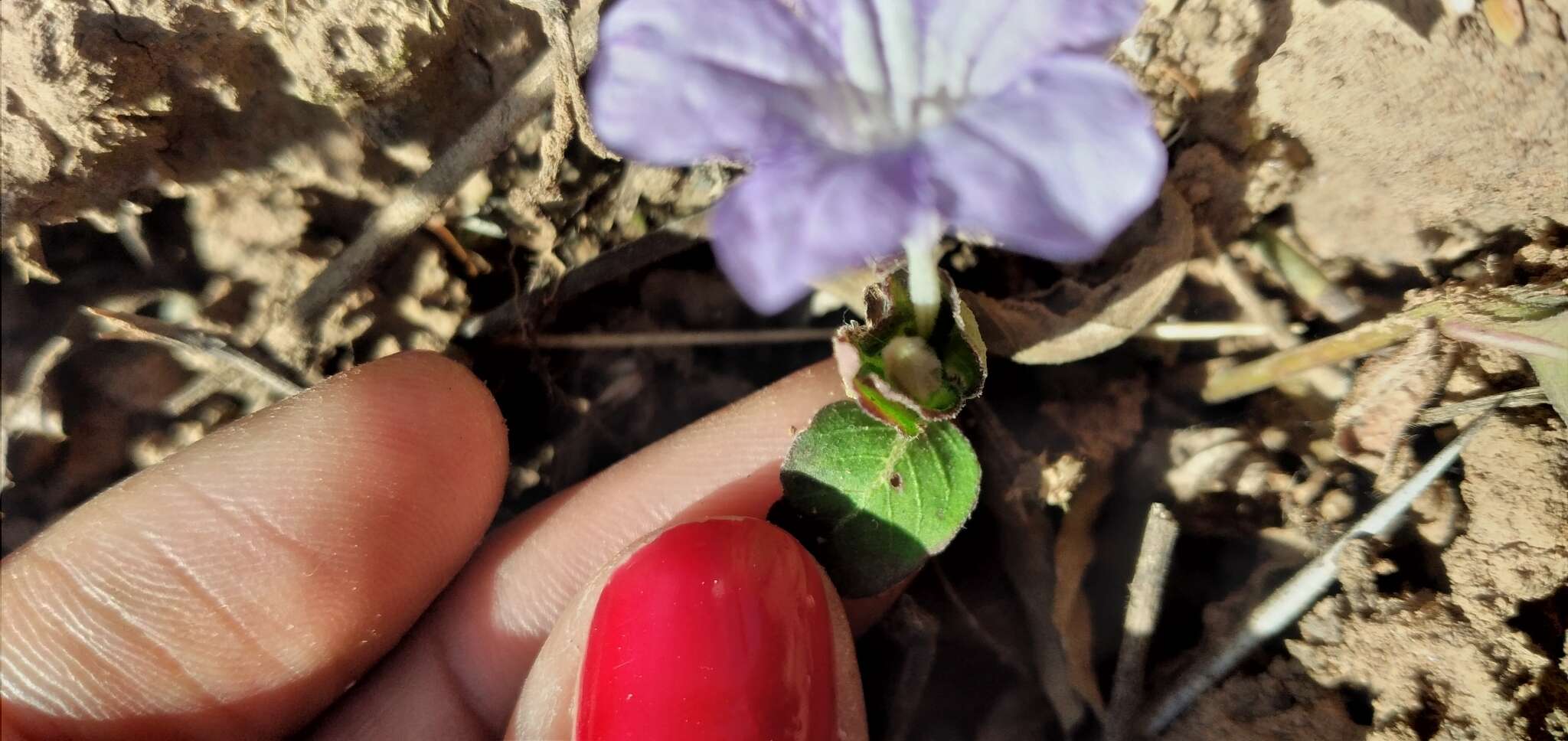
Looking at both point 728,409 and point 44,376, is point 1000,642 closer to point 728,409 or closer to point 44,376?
point 728,409

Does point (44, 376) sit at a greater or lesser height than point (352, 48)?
lesser

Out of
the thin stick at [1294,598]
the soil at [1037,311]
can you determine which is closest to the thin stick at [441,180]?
the soil at [1037,311]

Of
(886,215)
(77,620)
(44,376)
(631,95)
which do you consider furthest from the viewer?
(44,376)

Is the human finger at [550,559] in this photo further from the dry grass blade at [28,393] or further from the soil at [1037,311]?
the dry grass blade at [28,393]

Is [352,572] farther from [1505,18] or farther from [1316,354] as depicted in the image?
[1505,18]

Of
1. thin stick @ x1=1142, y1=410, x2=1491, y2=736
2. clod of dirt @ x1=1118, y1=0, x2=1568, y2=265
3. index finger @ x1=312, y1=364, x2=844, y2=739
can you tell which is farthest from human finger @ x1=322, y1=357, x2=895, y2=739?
clod of dirt @ x1=1118, y1=0, x2=1568, y2=265

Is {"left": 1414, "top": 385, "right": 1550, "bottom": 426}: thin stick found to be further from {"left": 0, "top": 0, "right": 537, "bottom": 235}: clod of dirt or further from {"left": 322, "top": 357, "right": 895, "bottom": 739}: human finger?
{"left": 0, "top": 0, "right": 537, "bottom": 235}: clod of dirt

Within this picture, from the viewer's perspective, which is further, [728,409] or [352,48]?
[728,409]

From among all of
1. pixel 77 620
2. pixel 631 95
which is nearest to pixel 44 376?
pixel 77 620
